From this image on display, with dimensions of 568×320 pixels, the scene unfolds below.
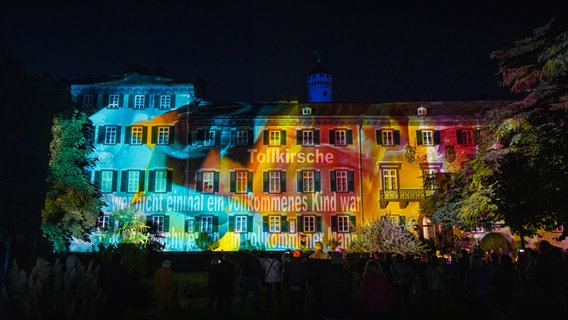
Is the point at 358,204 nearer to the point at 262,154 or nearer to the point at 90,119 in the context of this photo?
the point at 262,154

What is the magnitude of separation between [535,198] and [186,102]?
83.2 ft

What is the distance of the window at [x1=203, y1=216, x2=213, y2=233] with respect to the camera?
32.0 metres

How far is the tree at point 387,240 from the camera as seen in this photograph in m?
21.9

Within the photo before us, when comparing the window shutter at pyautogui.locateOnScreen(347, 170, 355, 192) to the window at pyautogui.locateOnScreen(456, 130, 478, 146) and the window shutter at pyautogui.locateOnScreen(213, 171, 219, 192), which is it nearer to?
the window at pyautogui.locateOnScreen(456, 130, 478, 146)

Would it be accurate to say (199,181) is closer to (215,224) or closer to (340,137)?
(215,224)

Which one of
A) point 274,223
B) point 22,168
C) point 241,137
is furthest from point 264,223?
point 22,168

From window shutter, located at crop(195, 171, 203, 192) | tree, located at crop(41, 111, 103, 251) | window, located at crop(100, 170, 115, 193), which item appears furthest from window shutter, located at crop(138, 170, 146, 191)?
window shutter, located at crop(195, 171, 203, 192)

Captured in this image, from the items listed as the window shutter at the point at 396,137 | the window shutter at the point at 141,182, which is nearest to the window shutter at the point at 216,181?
the window shutter at the point at 141,182

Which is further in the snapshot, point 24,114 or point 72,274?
point 24,114

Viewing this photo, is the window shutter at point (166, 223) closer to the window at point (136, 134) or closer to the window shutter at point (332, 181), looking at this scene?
the window at point (136, 134)

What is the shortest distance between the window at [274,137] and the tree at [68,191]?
11837 mm

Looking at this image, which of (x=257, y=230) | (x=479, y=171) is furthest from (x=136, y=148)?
(x=479, y=171)

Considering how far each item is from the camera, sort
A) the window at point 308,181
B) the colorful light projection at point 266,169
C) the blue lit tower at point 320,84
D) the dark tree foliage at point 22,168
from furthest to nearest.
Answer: the blue lit tower at point 320,84, the window at point 308,181, the colorful light projection at point 266,169, the dark tree foliage at point 22,168

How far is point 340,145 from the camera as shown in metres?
33.7
